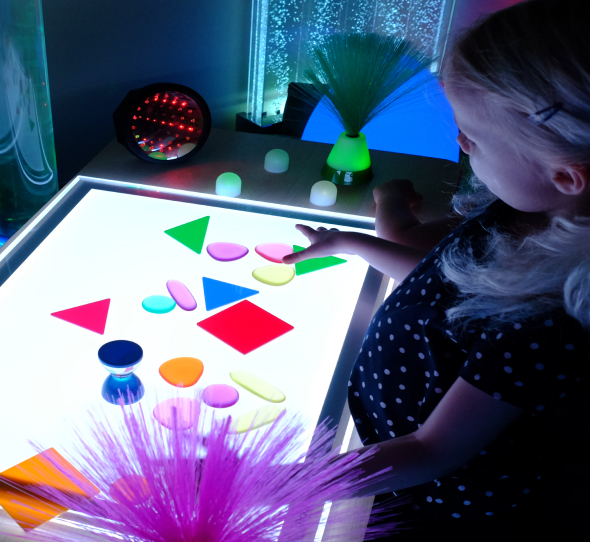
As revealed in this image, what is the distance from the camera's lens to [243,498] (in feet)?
1.36

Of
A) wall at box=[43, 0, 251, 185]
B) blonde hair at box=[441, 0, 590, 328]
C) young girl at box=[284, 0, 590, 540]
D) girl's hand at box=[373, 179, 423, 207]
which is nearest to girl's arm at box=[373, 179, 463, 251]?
girl's hand at box=[373, 179, 423, 207]

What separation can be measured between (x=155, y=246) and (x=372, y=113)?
1.91 feet

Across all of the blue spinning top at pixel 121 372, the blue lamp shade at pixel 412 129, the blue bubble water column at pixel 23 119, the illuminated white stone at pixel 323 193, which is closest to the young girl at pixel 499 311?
the blue spinning top at pixel 121 372

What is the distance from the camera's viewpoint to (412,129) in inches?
73.1

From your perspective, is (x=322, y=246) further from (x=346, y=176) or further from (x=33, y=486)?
(x=33, y=486)

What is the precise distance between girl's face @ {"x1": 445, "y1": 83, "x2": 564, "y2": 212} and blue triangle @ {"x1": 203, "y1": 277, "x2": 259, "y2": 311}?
405mm

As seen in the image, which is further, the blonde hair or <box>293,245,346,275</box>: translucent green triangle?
<box>293,245,346,275</box>: translucent green triangle

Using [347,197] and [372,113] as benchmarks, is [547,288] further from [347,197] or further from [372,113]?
[372,113]

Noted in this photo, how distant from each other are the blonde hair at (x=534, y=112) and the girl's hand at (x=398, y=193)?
0.46 meters

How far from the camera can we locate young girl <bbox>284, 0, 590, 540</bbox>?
57cm

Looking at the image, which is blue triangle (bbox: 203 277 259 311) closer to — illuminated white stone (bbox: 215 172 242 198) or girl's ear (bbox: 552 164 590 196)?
illuminated white stone (bbox: 215 172 242 198)

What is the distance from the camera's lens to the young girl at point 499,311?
565 mm

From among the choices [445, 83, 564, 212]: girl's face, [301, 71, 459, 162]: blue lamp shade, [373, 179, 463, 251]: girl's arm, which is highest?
[445, 83, 564, 212]: girl's face

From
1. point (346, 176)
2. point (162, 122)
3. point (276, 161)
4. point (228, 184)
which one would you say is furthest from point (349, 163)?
point (162, 122)
